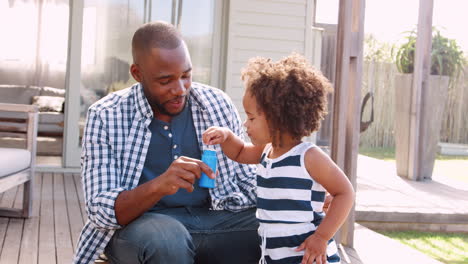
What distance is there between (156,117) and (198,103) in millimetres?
166

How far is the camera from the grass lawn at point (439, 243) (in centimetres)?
483

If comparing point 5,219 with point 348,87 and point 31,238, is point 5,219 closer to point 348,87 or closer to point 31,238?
point 31,238

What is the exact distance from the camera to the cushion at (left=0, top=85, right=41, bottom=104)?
30.3 feet

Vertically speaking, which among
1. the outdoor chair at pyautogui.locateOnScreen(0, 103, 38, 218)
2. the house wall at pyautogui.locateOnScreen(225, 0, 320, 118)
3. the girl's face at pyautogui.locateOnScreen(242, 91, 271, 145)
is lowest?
the outdoor chair at pyautogui.locateOnScreen(0, 103, 38, 218)

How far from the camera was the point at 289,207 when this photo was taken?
203 cm

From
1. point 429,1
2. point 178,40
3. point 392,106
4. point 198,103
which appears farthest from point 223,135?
point 392,106

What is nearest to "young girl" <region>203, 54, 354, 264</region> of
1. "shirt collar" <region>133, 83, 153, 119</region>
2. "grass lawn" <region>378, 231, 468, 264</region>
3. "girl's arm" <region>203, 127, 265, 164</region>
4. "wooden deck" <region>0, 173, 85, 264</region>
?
"girl's arm" <region>203, 127, 265, 164</region>

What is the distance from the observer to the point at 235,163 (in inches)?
95.0

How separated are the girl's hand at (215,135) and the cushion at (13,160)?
2221 mm

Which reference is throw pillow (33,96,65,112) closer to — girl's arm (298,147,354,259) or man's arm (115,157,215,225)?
man's arm (115,157,215,225)

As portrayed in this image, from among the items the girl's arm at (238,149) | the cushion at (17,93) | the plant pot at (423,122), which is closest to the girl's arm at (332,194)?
the girl's arm at (238,149)

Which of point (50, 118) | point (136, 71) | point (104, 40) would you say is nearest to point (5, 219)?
point (136, 71)

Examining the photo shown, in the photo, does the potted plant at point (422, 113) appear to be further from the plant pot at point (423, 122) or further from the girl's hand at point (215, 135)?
the girl's hand at point (215, 135)

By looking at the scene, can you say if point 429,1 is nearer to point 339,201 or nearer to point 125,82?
point 125,82
